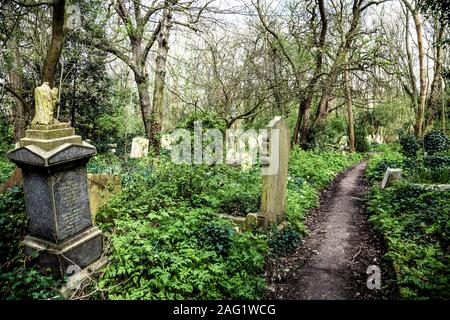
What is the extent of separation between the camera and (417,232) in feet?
16.2

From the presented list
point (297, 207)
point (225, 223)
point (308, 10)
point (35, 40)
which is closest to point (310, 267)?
point (225, 223)

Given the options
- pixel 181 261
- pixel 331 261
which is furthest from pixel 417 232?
pixel 181 261

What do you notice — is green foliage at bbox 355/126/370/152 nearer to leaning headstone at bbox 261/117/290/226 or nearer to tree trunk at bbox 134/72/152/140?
tree trunk at bbox 134/72/152/140

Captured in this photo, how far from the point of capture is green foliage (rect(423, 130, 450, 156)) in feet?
40.8

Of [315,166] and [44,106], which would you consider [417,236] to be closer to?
[44,106]

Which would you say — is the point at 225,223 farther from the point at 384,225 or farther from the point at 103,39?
the point at 103,39

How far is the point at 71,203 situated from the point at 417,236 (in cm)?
554

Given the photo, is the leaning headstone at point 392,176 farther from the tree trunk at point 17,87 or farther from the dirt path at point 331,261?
the tree trunk at point 17,87

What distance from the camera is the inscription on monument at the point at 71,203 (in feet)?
11.8

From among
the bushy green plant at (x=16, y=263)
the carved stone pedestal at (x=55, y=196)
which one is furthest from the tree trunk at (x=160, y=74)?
the carved stone pedestal at (x=55, y=196)

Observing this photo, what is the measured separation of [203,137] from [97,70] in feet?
29.6

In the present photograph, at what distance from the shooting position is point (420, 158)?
37.2 ft

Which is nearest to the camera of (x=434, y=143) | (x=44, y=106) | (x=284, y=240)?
(x=44, y=106)

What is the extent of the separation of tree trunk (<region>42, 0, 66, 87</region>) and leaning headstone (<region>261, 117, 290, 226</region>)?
4.79m
